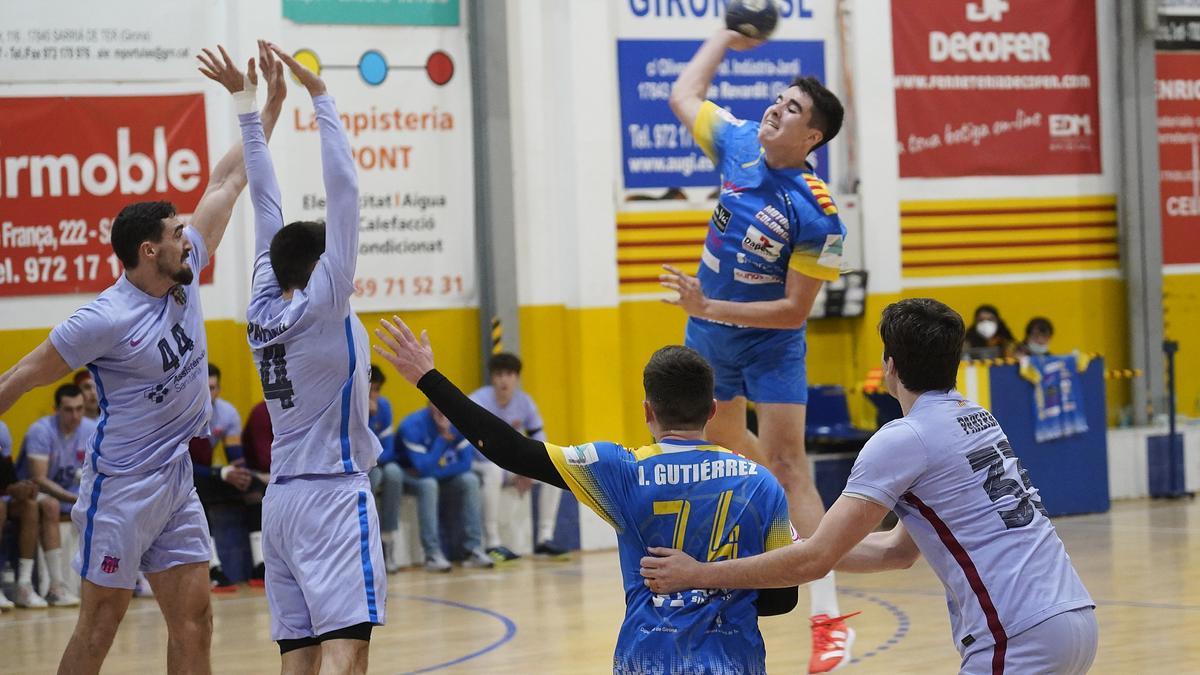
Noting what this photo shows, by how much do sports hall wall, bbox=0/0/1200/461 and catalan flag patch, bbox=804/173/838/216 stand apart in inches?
251

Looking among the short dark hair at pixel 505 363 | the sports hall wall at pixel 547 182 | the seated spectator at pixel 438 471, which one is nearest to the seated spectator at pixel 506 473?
the short dark hair at pixel 505 363

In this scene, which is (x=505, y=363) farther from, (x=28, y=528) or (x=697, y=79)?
(x=697, y=79)

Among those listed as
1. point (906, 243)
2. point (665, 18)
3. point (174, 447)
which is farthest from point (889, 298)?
point (174, 447)

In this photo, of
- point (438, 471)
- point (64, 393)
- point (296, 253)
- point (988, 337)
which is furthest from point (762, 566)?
point (988, 337)

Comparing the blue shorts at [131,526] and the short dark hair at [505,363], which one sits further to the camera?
the short dark hair at [505,363]

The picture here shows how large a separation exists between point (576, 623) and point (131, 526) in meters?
3.98

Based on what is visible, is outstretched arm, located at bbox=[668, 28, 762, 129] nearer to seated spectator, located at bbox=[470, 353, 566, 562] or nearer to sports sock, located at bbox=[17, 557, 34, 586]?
seated spectator, located at bbox=[470, 353, 566, 562]

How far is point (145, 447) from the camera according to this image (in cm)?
571

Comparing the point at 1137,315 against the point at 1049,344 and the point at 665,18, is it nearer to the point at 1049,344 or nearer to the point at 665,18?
the point at 1049,344

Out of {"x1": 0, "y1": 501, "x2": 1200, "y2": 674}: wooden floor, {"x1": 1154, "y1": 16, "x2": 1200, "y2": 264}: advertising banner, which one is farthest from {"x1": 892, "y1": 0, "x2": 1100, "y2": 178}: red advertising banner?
{"x1": 0, "y1": 501, "x2": 1200, "y2": 674}: wooden floor

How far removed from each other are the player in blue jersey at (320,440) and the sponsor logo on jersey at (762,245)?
2250 millimetres

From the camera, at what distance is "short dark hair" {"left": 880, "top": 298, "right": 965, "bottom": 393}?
398 centimetres

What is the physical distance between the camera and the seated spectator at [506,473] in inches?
479

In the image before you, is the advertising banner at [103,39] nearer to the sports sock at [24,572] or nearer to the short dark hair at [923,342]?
the sports sock at [24,572]
